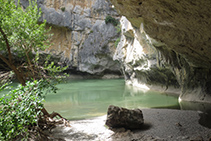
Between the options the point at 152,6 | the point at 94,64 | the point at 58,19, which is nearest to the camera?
the point at 152,6

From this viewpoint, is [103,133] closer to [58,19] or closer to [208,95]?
[208,95]

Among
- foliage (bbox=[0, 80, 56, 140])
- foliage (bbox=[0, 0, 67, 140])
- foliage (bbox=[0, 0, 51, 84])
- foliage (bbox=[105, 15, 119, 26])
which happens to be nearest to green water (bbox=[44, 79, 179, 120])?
foliage (bbox=[0, 0, 67, 140])

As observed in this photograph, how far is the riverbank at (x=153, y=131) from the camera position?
584 centimetres

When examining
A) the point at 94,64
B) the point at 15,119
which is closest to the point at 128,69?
the point at 94,64

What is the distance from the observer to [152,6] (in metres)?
5.77

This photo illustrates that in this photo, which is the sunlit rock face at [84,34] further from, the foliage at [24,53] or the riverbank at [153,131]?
the riverbank at [153,131]

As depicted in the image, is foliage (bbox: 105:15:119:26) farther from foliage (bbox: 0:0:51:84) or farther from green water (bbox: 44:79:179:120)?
foliage (bbox: 0:0:51:84)

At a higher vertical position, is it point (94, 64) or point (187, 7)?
point (187, 7)

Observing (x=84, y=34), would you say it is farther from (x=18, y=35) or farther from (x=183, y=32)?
(x=183, y=32)

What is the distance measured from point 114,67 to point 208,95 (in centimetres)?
2987

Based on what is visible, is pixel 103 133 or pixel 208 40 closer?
pixel 103 133

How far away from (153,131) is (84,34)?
112 ft

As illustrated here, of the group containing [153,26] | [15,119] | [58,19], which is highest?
[58,19]

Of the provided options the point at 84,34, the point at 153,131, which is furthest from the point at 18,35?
the point at 84,34
